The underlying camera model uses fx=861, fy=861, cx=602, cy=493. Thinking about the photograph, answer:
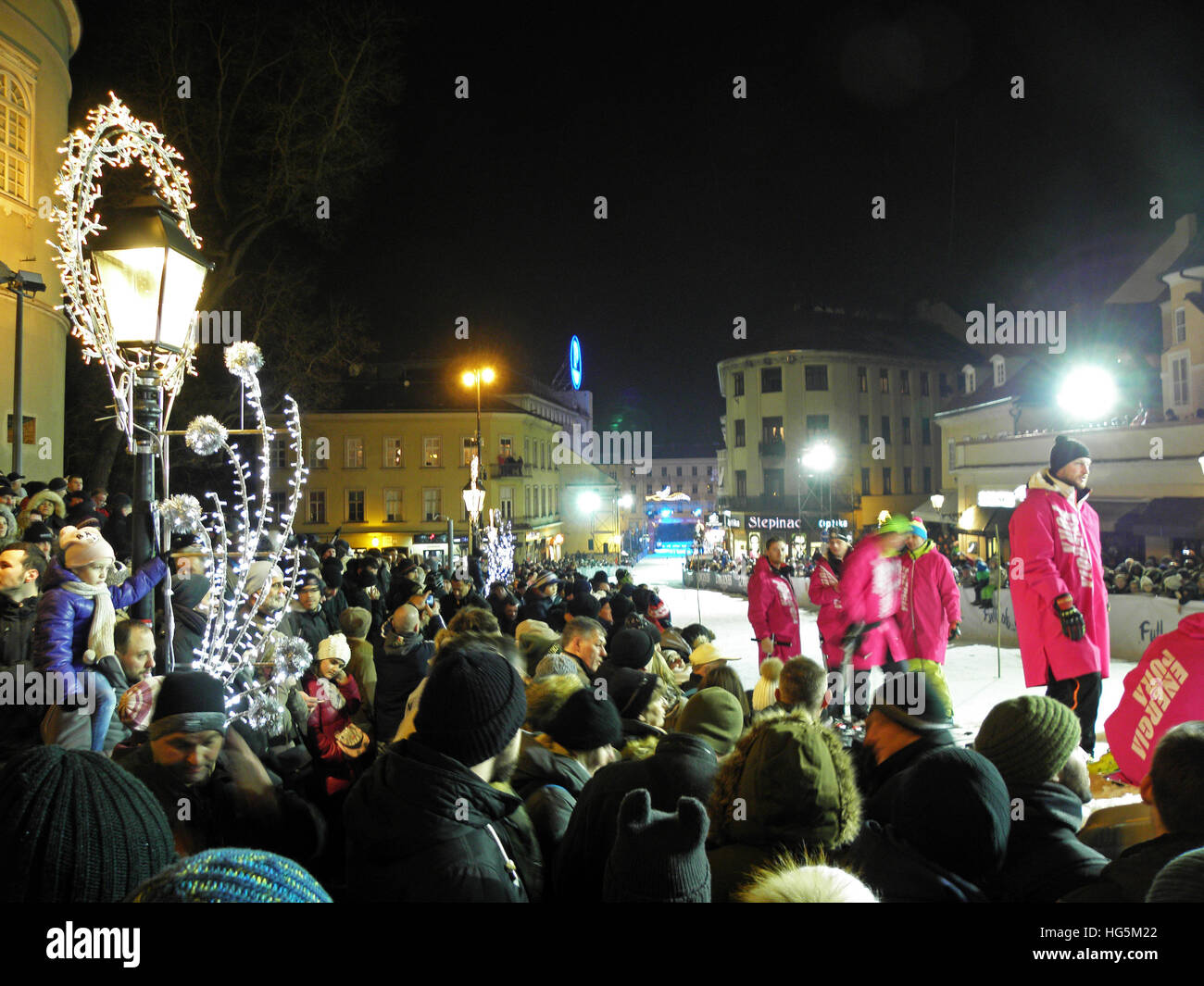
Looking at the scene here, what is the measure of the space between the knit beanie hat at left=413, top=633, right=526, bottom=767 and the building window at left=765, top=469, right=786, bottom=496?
53035 mm

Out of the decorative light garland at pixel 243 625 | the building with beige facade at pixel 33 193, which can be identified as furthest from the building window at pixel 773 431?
the decorative light garland at pixel 243 625

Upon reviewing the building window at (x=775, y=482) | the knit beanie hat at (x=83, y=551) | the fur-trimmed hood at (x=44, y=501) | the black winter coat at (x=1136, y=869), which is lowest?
the black winter coat at (x=1136, y=869)

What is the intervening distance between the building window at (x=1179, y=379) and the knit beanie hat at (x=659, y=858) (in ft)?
90.0

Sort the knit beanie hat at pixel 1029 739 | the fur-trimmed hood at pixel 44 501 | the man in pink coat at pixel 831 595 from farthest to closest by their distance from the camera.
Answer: the fur-trimmed hood at pixel 44 501, the man in pink coat at pixel 831 595, the knit beanie hat at pixel 1029 739

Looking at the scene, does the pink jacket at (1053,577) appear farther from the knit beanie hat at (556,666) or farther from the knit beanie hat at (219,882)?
the knit beanie hat at (219,882)

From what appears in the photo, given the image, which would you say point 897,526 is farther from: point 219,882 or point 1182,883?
point 219,882

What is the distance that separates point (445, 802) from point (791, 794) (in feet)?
3.21

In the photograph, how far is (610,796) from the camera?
8.57ft

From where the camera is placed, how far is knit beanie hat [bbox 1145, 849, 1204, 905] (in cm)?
163

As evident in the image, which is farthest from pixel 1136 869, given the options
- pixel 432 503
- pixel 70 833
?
pixel 432 503

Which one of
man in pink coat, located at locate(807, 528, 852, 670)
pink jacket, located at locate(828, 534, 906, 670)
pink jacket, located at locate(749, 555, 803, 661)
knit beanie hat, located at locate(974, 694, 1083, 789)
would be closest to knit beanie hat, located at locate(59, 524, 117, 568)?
knit beanie hat, located at locate(974, 694, 1083, 789)

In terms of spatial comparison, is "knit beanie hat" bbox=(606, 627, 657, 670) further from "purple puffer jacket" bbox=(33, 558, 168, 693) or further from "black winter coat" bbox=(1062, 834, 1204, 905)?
"black winter coat" bbox=(1062, 834, 1204, 905)

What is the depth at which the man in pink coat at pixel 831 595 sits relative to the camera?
8.01 m

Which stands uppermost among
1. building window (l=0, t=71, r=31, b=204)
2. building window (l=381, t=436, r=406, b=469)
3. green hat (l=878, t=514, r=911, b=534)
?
building window (l=0, t=71, r=31, b=204)
